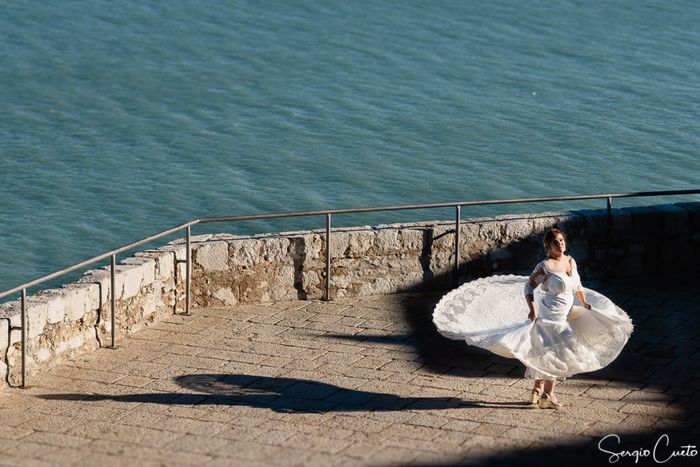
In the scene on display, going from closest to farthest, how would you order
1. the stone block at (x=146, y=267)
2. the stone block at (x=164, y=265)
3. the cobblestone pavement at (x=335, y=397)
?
the cobblestone pavement at (x=335, y=397), the stone block at (x=146, y=267), the stone block at (x=164, y=265)

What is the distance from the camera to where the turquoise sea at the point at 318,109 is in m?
27.5

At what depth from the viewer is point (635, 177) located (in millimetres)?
29359

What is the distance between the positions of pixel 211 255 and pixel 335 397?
2.86 metres

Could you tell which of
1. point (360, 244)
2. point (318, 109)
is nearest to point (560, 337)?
point (360, 244)

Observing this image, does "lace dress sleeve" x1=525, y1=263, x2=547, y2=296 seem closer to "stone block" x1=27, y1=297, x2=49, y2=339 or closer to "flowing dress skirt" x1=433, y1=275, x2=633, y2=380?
"flowing dress skirt" x1=433, y1=275, x2=633, y2=380

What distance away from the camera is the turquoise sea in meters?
27.5

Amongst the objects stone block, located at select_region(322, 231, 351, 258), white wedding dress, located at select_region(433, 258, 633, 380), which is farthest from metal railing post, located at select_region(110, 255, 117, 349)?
white wedding dress, located at select_region(433, 258, 633, 380)

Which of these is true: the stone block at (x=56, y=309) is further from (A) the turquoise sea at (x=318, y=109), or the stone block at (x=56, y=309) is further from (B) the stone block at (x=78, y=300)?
(A) the turquoise sea at (x=318, y=109)

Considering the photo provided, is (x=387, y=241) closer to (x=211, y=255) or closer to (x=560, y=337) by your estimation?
(x=211, y=255)

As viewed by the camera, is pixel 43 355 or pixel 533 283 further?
pixel 43 355

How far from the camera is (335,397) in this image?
1184 centimetres
